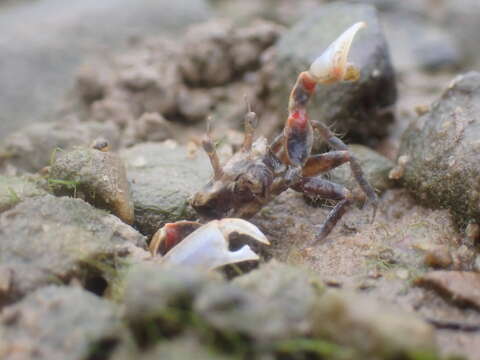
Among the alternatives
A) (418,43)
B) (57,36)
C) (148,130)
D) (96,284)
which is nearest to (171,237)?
(96,284)

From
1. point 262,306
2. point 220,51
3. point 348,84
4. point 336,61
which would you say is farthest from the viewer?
point 220,51

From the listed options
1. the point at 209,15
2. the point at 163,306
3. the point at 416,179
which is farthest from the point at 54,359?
the point at 209,15

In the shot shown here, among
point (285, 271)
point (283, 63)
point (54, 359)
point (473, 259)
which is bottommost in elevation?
point (473, 259)

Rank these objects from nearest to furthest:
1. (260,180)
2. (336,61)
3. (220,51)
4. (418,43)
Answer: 1. (336,61)
2. (260,180)
3. (220,51)
4. (418,43)

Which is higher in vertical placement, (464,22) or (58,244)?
(464,22)

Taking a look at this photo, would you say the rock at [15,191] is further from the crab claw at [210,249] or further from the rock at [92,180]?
the crab claw at [210,249]

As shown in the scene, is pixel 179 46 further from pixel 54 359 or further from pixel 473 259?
pixel 54 359

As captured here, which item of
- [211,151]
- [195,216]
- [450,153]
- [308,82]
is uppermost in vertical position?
[308,82]

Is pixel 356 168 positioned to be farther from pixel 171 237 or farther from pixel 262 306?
pixel 262 306

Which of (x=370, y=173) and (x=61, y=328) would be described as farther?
(x=370, y=173)
